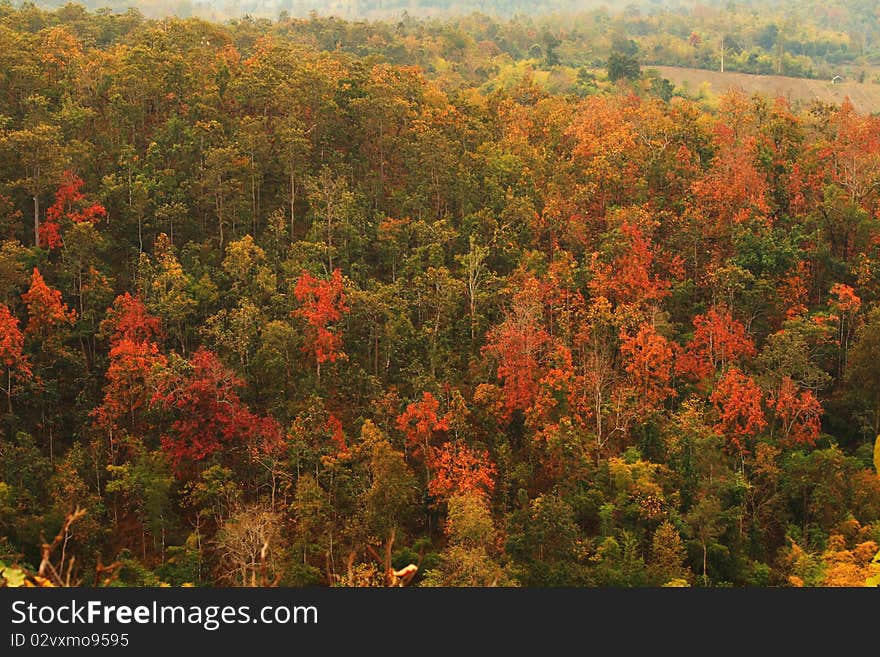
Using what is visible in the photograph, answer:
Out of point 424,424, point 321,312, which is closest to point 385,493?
point 424,424

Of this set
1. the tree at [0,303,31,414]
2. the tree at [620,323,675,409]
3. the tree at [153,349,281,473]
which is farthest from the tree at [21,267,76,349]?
the tree at [620,323,675,409]

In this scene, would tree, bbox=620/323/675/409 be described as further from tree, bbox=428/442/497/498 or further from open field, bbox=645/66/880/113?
open field, bbox=645/66/880/113

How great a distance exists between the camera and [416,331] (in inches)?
1233

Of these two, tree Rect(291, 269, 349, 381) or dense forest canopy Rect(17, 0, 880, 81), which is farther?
dense forest canopy Rect(17, 0, 880, 81)

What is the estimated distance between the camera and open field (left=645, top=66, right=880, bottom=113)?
218ft

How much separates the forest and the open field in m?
28.6

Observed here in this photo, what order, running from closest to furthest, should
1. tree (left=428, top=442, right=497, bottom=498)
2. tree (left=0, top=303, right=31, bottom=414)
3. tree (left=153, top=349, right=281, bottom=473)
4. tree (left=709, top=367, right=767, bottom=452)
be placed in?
tree (left=428, top=442, right=497, bottom=498) < tree (left=153, top=349, right=281, bottom=473) < tree (left=0, top=303, right=31, bottom=414) < tree (left=709, top=367, right=767, bottom=452)

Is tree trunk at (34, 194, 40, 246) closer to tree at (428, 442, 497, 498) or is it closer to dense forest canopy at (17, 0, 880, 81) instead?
tree at (428, 442, 497, 498)

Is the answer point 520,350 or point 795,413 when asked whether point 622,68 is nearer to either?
point 520,350

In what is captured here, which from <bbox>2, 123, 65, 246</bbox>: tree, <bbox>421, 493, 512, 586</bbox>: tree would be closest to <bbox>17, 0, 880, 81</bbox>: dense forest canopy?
<bbox>2, 123, 65, 246</bbox>: tree

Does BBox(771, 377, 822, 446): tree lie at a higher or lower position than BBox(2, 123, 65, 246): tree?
lower

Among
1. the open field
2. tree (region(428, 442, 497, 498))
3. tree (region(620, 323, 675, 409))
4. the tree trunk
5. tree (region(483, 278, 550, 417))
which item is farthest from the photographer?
the open field

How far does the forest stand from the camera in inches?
992

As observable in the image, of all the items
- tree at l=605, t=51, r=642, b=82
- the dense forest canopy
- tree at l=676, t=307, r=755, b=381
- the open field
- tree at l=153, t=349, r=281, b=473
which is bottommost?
tree at l=153, t=349, r=281, b=473
